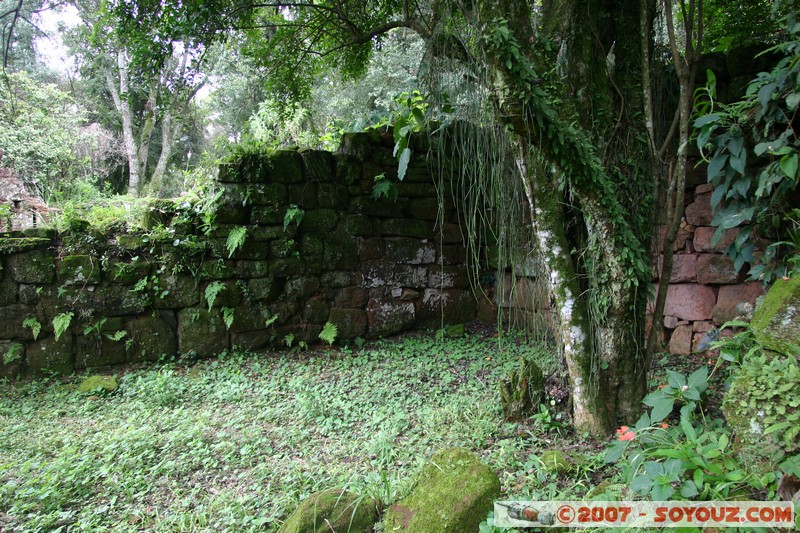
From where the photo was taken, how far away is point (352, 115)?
1061 centimetres

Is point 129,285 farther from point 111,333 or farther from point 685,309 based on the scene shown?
point 685,309

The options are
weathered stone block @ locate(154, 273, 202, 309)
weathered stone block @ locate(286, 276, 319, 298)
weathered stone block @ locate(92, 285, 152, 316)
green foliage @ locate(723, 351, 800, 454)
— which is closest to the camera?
green foliage @ locate(723, 351, 800, 454)

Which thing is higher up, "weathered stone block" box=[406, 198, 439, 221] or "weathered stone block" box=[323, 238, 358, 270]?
"weathered stone block" box=[406, 198, 439, 221]

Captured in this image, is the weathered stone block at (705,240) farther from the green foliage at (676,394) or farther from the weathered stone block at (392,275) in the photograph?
the weathered stone block at (392,275)

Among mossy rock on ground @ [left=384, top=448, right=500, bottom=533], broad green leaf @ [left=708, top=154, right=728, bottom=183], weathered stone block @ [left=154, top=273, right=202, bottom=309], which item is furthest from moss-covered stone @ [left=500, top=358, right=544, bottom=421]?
weathered stone block @ [left=154, top=273, right=202, bottom=309]

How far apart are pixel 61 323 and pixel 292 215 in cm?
222

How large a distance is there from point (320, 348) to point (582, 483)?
321 centimetres

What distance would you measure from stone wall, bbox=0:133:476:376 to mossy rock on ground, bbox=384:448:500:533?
2138mm

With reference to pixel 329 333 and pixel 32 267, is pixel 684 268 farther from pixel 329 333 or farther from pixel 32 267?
pixel 32 267

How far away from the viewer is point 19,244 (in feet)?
13.0

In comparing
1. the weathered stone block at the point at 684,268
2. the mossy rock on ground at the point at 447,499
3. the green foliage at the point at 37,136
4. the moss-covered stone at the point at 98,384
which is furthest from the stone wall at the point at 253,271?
the green foliage at the point at 37,136

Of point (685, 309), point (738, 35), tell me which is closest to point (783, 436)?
point (685, 309)

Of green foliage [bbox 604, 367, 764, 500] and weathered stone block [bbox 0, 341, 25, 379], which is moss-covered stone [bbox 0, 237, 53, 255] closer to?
weathered stone block [bbox 0, 341, 25, 379]

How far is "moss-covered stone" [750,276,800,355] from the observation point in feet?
5.96
